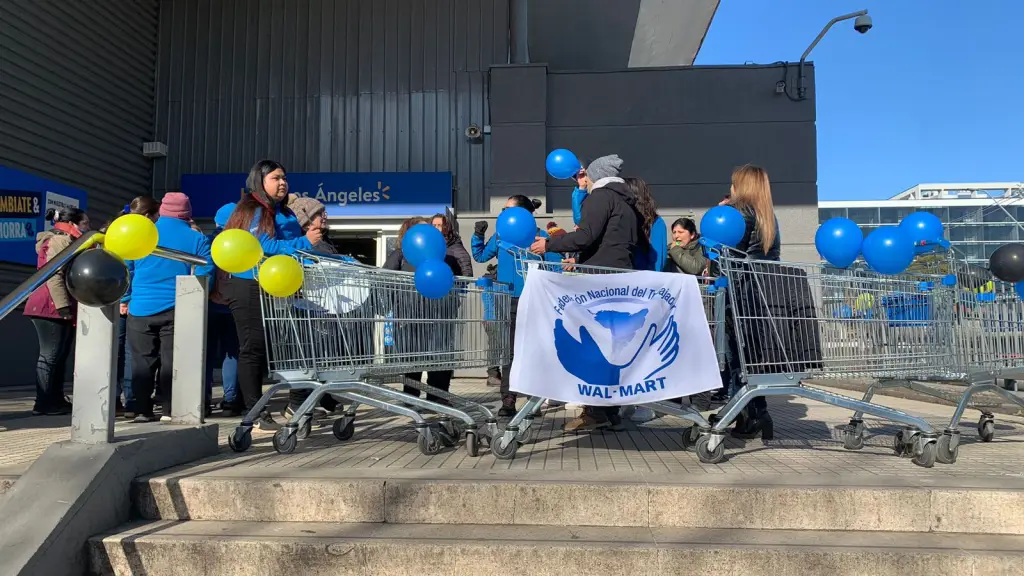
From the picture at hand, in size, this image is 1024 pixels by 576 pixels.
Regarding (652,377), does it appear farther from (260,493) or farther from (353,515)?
(260,493)

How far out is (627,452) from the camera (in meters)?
4.24

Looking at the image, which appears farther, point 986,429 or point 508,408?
point 508,408

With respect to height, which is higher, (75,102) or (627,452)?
(75,102)

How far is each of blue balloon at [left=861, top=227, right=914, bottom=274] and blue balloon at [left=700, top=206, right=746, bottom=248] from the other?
742 millimetres

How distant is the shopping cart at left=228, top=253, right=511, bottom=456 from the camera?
4160mm

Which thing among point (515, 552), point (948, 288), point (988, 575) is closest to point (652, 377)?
point (515, 552)

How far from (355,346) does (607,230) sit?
1782mm

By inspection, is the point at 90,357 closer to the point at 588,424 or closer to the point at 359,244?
the point at 588,424

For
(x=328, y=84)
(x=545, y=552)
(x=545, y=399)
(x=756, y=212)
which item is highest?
(x=328, y=84)

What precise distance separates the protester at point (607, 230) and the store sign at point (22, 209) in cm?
809

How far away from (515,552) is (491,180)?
8.06 m

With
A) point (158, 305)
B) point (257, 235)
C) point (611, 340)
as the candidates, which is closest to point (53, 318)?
point (158, 305)

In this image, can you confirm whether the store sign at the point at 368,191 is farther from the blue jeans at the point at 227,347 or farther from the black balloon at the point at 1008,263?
the black balloon at the point at 1008,263

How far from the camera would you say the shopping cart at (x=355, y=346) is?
13.6 ft
